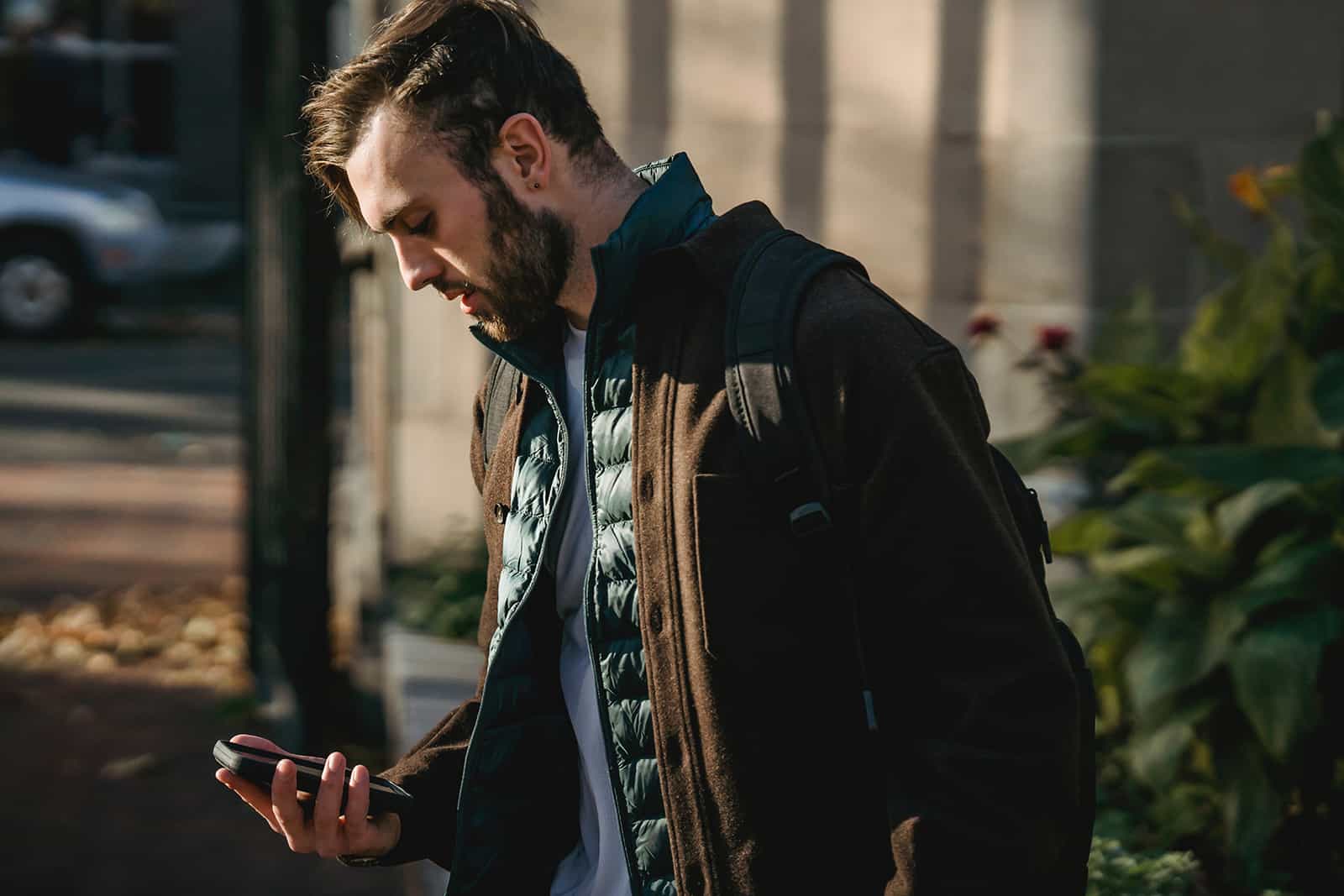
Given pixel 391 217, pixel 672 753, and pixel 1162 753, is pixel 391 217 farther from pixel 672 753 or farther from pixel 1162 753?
pixel 1162 753

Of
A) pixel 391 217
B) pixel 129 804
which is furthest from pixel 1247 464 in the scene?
pixel 129 804

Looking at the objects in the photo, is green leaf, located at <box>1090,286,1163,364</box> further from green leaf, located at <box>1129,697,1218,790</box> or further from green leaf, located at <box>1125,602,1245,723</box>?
green leaf, located at <box>1129,697,1218,790</box>

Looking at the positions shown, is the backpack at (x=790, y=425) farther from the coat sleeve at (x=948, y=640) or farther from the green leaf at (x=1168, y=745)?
the green leaf at (x=1168, y=745)

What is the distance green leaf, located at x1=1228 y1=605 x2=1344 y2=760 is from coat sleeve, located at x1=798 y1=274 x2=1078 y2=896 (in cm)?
191

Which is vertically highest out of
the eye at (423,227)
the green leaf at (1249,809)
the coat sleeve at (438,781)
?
the eye at (423,227)

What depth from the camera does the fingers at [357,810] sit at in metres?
2.07

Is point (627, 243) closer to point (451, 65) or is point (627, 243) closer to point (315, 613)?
point (451, 65)

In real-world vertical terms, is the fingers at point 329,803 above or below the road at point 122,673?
above

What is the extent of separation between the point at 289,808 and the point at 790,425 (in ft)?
2.49

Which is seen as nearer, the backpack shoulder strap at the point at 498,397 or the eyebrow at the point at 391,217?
the eyebrow at the point at 391,217

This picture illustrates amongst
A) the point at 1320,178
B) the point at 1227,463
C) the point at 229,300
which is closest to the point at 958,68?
the point at 1320,178

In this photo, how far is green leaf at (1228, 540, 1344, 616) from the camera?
11.7 feet

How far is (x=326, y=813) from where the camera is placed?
80.3 inches

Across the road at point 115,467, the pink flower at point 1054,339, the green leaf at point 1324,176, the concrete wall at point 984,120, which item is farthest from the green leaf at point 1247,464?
the road at point 115,467
